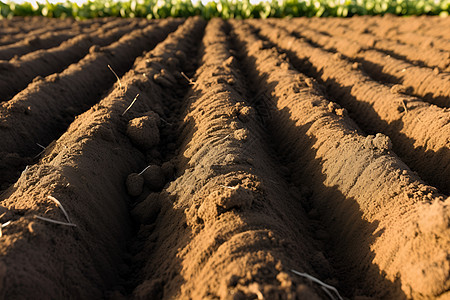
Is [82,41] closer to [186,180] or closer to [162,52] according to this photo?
Result: [162,52]

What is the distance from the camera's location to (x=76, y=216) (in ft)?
8.13

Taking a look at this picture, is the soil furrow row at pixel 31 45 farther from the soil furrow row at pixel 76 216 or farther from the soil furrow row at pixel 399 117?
the soil furrow row at pixel 399 117

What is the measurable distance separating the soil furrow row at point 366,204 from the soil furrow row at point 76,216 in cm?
Result: 179

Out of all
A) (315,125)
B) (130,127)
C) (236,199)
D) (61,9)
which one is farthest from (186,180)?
(61,9)

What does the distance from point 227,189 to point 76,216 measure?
119 centimetres

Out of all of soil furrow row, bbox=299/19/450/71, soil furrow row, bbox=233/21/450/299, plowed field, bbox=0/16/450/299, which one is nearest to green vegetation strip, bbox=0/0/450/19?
soil furrow row, bbox=299/19/450/71

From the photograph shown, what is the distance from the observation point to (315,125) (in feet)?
12.6

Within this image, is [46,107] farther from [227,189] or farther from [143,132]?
[227,189]

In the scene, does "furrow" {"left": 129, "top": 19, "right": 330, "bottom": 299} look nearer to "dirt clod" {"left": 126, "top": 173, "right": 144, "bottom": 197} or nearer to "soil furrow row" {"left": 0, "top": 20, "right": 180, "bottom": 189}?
"dirt clod" {"left": 126, "top": 173, "right": 144, "bottom": 197}

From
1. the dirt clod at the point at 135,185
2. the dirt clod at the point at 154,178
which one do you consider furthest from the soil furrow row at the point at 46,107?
the dirt clod at the point at 154,178

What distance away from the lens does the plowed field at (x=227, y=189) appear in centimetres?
199

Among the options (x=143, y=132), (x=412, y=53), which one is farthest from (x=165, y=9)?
(x=143, y=132)

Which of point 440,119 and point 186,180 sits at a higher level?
point 186,180

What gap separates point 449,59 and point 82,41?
8734 mm
